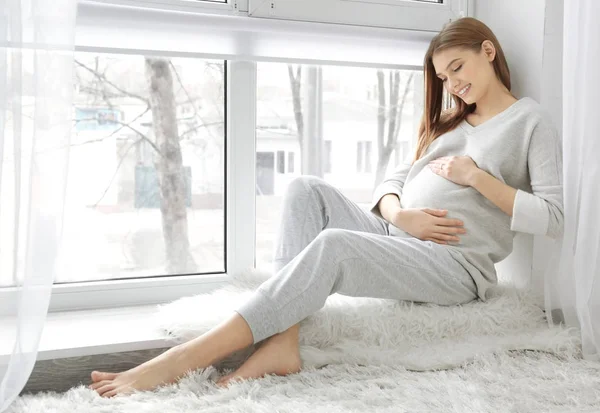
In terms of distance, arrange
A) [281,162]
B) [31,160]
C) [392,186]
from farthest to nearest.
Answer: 1. [281,162]
2. [392,186]
3. [31,160]

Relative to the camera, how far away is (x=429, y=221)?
1672 millimetres

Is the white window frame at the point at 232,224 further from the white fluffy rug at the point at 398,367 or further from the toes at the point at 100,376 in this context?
the toes at the point at 100,376

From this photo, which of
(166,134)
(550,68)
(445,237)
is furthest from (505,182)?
(166,134)

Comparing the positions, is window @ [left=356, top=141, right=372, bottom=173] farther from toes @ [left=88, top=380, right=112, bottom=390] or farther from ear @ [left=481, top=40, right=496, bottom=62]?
toes @ [left=88, top=380, right=112, bottom=390]

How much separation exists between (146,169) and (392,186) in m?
0.76

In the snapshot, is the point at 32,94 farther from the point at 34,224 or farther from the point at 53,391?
the point at 53,391

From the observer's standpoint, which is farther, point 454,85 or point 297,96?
point 297,96

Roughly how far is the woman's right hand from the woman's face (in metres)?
0.34

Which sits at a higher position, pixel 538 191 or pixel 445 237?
pixel 538 191

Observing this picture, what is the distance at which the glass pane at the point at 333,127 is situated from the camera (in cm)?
210

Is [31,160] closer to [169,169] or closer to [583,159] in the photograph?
[169,169]

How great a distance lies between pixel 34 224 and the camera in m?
1.22

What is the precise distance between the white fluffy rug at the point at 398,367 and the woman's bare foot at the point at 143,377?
0.03 meters

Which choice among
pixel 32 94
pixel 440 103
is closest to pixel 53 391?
pixel 32 94
